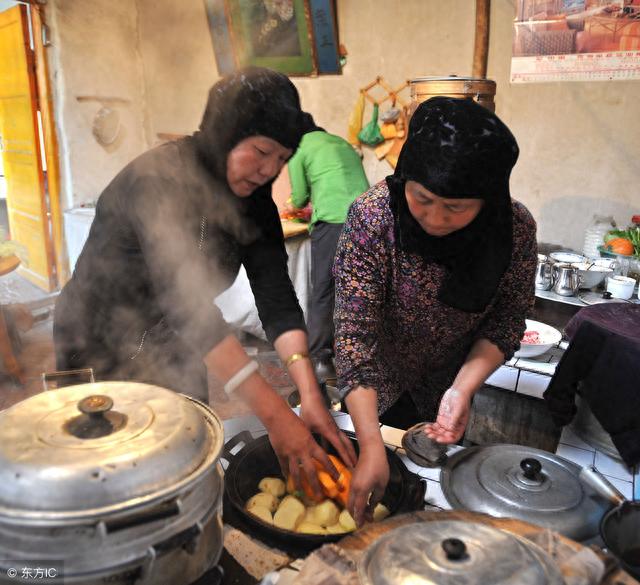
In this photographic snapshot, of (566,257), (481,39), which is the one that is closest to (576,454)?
(566,257)

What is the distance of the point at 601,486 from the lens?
4.70 feet

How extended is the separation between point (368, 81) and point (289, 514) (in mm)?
5420

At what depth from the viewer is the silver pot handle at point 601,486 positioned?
1.39 meters

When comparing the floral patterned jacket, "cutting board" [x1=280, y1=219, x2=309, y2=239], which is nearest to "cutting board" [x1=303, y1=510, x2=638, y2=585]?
the floral patterned jacket

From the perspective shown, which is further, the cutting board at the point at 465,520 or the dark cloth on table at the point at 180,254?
the dark cloth on table at the point at 180,254

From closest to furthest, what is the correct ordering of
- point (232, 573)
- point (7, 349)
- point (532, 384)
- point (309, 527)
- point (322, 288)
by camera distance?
point (232, 573), point (309, 527), point (532, 384), point (7, 349), point (322, 288)

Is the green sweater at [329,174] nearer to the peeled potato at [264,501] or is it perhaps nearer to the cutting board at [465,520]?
the peeled potato at [264,501]

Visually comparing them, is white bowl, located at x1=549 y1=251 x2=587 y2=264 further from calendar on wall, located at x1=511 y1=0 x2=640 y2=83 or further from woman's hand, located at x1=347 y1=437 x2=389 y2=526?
woman's hand, located at x1=347 y1=437 x2=389 y2=526

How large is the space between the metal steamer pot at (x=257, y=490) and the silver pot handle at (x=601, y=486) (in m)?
0.47

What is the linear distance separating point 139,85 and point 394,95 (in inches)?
144

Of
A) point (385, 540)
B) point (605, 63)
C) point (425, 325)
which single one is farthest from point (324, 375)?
point (385, 540)

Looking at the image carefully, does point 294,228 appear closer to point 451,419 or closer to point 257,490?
point 451,419

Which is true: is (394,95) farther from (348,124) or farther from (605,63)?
(605,63)

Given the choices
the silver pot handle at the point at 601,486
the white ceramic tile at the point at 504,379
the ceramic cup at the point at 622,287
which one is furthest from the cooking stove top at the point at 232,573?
the ceramic cup at the point at 622,287
